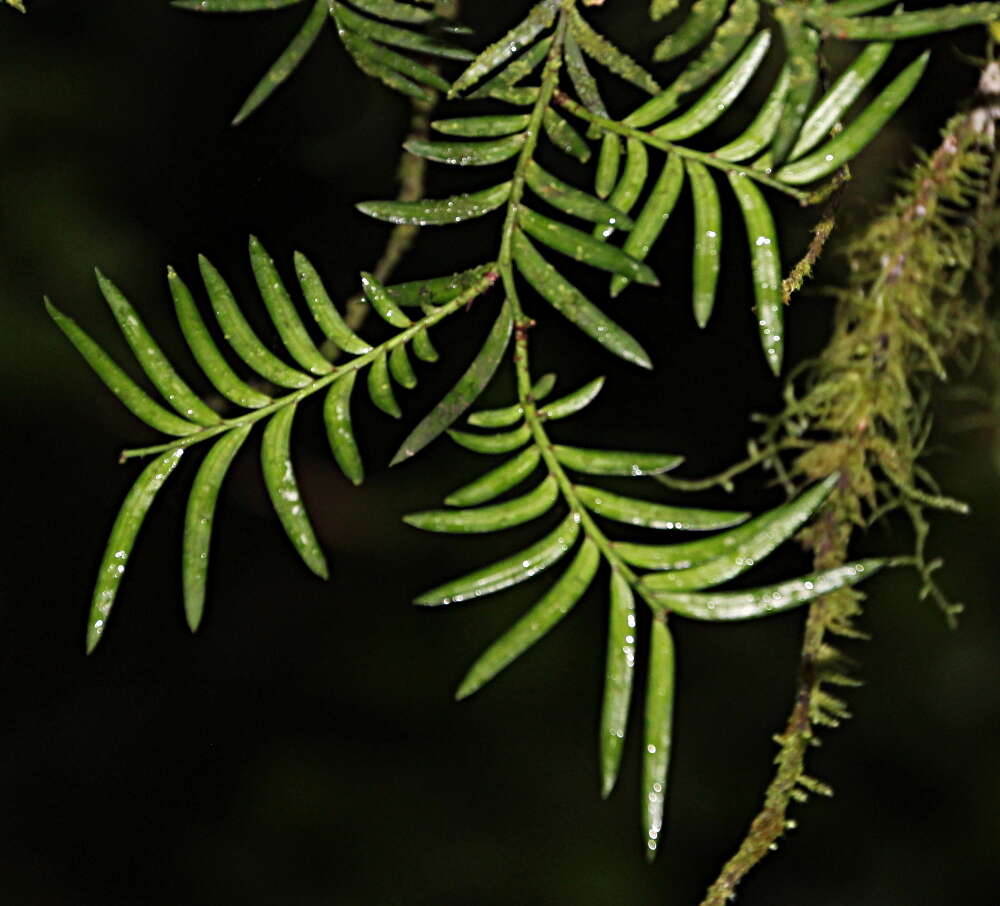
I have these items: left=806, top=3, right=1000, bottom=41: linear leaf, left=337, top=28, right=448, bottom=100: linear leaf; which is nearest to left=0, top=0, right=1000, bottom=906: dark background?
left=337, top=28, right=448, bottom=100: linear leaf

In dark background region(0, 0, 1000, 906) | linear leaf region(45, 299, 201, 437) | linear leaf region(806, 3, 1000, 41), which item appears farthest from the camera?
dark background region(0, 0, 1000, 906)

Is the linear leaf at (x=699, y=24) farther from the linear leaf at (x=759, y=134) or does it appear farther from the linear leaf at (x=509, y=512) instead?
the linear leaf at (x=509, y=512)

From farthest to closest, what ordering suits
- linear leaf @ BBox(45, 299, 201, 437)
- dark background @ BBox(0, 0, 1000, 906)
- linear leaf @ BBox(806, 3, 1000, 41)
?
dark background @ BBox(0, 0, 1000, 906)
linear leaf @ BBox(45, 299, 201, 437)
linear leaf @ BBox(806, 3, 1000, 41)

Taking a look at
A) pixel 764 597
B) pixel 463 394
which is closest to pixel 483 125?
pixel 463 394

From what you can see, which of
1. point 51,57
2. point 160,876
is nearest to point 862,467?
point 51,57

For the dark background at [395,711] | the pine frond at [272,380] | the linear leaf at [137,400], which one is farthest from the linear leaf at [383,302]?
the dark background at [395,711]

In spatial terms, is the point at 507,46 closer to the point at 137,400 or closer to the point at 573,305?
the point at 573,305

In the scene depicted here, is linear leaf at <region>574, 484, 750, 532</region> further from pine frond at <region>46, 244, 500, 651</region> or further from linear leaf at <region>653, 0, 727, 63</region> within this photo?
linear leaf at <region>653, 0, 727, 63</region>
